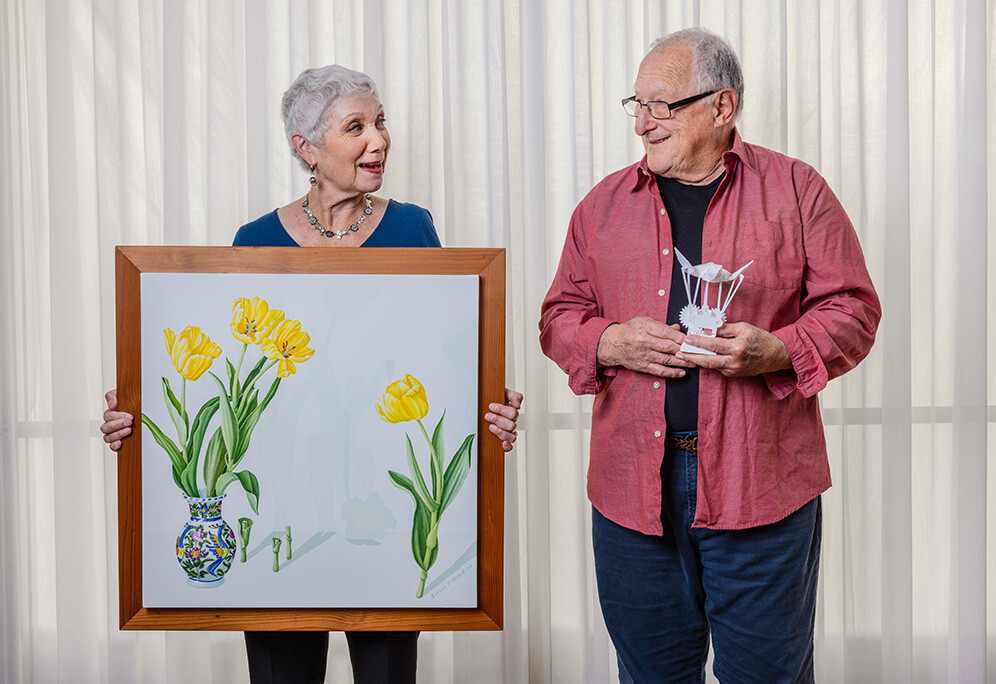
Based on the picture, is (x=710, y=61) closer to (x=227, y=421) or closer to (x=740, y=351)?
(x=740, y=351)

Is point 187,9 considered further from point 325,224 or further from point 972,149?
point 972,149

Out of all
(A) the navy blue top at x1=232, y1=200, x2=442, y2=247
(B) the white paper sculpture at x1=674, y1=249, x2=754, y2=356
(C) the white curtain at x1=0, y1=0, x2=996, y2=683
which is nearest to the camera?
(B) the white paper sculpture at x1=674, y1=249, x2=754, y2=356

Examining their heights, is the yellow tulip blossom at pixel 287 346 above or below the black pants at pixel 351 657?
above

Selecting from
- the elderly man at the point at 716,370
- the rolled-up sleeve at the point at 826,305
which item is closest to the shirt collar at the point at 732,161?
the elderly man at the point at 716,370

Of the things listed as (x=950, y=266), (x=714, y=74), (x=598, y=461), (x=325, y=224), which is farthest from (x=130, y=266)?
(x=950, y=266)

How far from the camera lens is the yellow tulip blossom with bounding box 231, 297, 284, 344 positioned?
4.93 feet

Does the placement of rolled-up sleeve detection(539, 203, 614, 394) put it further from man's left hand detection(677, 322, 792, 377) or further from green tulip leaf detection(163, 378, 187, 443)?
green tulip leaf detection(163, 378, 187, 443)

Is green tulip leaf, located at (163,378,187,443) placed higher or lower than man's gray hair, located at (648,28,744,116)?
lower

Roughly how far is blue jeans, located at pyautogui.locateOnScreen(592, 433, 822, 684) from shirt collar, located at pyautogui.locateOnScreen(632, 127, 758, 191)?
54cm

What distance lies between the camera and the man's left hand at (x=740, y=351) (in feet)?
4.74

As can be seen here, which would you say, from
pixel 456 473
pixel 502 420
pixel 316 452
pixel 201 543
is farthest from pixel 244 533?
pixel 502 420

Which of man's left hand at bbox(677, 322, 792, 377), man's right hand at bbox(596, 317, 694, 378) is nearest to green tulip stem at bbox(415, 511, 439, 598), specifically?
man's right hand at bbox(596, 317, 694, 378)

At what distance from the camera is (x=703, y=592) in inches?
65.9
